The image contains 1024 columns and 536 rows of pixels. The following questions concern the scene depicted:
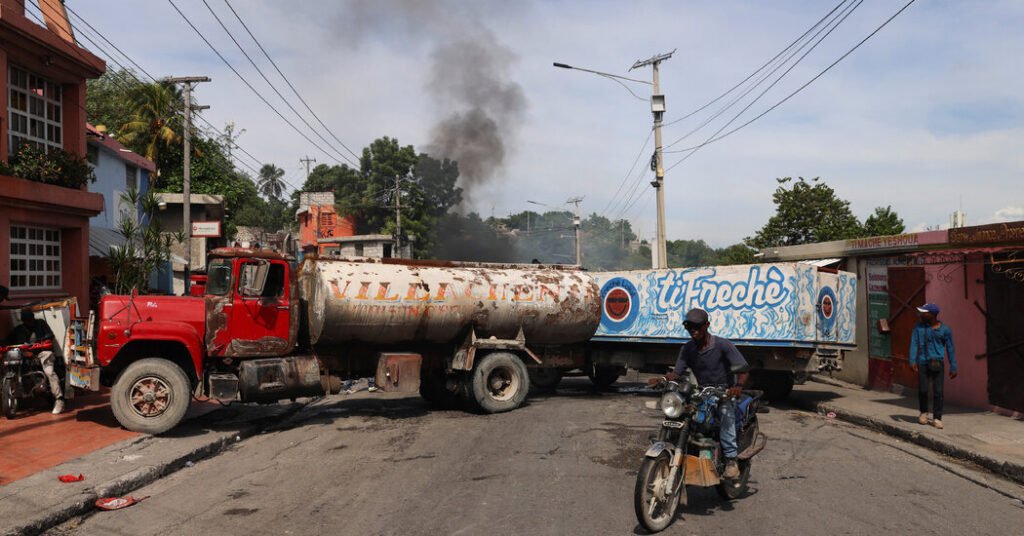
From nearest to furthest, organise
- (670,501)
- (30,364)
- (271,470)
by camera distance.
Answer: (670,501) < (271,470) < (30,364)

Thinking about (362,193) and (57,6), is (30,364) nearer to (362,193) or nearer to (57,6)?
(57,6)

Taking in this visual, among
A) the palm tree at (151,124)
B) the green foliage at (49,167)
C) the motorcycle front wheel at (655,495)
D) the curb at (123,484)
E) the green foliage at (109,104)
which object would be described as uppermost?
the green foliage at (109,104)

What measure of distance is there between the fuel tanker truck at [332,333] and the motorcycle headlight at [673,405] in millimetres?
6536

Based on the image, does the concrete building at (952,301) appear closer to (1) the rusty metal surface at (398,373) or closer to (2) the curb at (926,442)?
(2) the curb at (926,442)

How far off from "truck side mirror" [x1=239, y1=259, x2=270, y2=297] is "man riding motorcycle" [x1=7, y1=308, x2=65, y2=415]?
125 inches

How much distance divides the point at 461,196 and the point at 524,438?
42.6 metres

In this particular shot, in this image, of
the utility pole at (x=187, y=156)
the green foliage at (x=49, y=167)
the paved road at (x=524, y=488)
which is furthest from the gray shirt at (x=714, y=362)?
the utility pole at (x=187, y=156)

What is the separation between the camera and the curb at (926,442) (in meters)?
7.78

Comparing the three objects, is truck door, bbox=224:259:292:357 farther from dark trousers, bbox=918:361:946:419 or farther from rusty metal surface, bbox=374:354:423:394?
dark trousers, bbox=918:361:946:419

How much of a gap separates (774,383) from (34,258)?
14075mm

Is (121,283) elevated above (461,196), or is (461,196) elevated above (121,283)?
(461,196)

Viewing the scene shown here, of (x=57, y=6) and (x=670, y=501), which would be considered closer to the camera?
(x=670, y=501)

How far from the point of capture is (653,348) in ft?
46.0

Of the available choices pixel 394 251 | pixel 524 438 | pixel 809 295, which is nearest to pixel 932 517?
pixel 524 438
